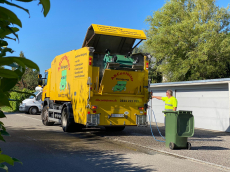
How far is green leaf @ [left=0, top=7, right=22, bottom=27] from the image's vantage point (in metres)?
1.04

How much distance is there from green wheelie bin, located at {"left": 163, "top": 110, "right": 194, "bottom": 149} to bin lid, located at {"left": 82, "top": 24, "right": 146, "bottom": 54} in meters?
4.06

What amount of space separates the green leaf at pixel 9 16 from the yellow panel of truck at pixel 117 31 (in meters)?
9.64

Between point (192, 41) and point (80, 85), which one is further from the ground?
point (192, 41)

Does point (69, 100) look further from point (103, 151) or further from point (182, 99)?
point (182, 99)

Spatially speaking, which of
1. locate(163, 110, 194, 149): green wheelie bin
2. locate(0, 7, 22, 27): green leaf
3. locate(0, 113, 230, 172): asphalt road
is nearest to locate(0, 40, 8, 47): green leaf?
locate(0, 7, 22, 27): green leaf

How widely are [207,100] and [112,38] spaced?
6722mm

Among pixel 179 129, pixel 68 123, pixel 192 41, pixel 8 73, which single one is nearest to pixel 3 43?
pixel 8 73

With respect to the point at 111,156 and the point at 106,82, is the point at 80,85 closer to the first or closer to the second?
the point at 106,82

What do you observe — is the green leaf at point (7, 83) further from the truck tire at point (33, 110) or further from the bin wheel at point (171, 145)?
the truck tire at point (33, 110)

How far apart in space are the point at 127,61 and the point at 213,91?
20.2ft

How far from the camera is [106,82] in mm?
10328

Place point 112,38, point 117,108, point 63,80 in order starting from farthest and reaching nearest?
point 63,80 → point 112,38 → point 117,108

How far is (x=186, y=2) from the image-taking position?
3300cm

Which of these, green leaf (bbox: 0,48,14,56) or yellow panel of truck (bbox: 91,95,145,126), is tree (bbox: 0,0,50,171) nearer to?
green leaf (bbox: 0,48,14,56)
